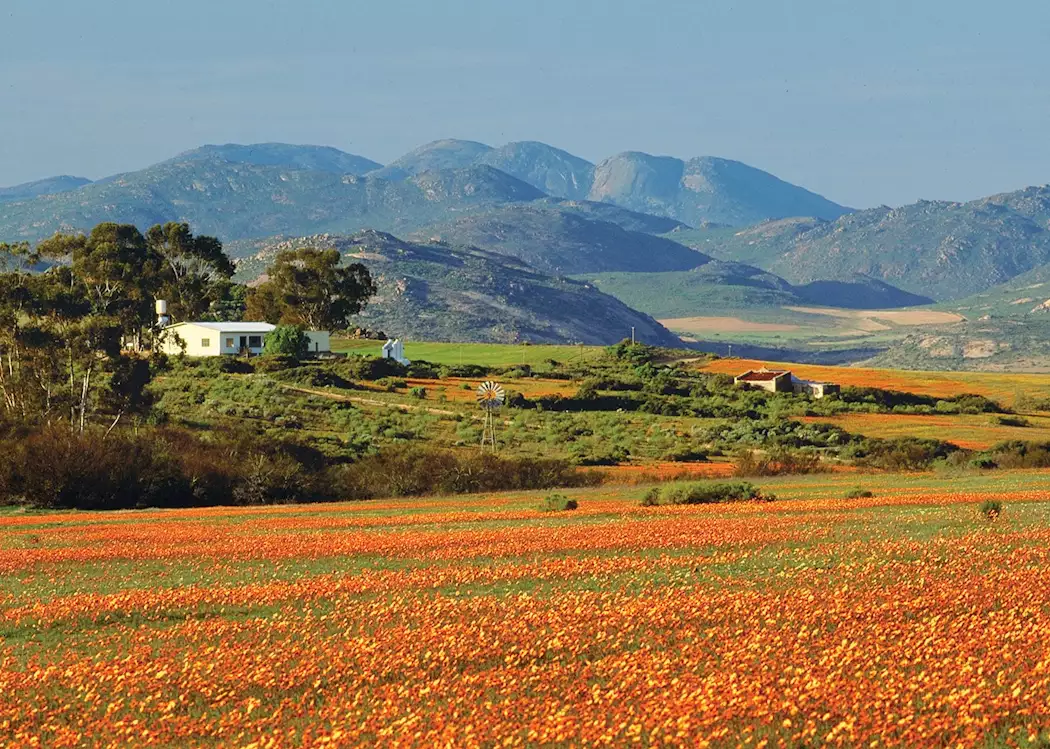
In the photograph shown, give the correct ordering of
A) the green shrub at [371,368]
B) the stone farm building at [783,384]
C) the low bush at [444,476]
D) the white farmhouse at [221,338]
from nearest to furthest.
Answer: the low bush at [444,476], the stone farm building at [783,384], the green shrub at [371,368], the white farmhouse at [221,338]

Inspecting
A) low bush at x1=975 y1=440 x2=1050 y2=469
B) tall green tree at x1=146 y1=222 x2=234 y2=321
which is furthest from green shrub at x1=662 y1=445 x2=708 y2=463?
tall green tree at x1=146 y1=222 x2=234 y2=321

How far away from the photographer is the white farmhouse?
12525cm

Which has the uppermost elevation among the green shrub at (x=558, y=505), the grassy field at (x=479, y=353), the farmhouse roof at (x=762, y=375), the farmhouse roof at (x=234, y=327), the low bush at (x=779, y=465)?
the farmhouse roof at (x=234, y=327)

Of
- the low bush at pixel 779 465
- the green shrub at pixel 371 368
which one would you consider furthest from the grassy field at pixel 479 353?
the low bush at pixel 779 465

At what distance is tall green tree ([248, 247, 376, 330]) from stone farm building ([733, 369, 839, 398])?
151ft

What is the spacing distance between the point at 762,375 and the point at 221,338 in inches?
1950

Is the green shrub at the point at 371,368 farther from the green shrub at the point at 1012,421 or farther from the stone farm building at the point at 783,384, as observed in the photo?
the green shrub at the point at 1012,421

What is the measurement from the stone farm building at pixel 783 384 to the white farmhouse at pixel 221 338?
4131cm

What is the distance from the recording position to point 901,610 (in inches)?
751

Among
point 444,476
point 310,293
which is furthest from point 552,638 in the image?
point 310,293

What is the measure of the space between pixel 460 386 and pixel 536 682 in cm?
10041

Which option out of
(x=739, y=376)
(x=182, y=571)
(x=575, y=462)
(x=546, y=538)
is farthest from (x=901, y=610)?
(x=739, y=376)

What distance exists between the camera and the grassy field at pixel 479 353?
142 metres

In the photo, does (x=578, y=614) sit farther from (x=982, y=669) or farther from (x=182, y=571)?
(x=182, y=571)
